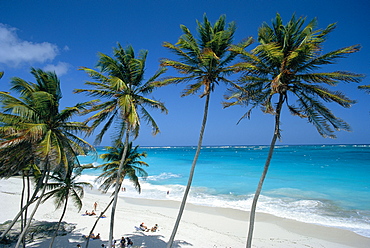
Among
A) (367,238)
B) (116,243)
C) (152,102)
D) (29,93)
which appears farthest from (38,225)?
(367,238)

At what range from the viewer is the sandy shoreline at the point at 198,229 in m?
13.6

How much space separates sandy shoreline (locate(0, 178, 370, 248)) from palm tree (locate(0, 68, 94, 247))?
22.3 ft

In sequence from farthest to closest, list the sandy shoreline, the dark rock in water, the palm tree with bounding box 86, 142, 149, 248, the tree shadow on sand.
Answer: the sandy shoreline < the tree shadow on sand < the dark rock in water < the palm tree with bounding box 86, 142, 149, 248

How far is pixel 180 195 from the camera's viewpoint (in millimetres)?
27953

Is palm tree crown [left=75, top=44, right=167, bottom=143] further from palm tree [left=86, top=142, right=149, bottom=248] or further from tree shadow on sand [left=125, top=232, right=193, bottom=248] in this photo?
tree shadow on sand [left=125, top=232, right=193, bottom=248]

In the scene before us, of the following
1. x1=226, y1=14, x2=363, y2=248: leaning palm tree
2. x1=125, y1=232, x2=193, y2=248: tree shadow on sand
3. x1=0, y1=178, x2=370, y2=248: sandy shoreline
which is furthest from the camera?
x1=0, y1=178, x2=370, y2=248: sandy shoreline

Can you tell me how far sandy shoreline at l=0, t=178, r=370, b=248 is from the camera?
1359 cm

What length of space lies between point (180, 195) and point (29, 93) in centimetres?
2271

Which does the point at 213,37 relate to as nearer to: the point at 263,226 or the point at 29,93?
the point at 29,93

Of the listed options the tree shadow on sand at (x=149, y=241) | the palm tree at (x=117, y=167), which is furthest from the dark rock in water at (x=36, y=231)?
the tree shadow on sand at (x=149, y=241)

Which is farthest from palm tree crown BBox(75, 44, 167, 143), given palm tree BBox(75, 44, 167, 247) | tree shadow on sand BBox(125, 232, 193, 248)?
tree shadow on sand BBox(125, 232, 193, 248)

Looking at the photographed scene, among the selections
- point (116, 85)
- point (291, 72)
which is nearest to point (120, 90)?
point (116, 85)

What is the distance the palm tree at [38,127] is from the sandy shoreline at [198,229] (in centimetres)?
679

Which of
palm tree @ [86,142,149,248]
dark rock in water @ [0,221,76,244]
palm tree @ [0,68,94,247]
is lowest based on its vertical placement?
dark rock in water @ [0,221,76,244]
